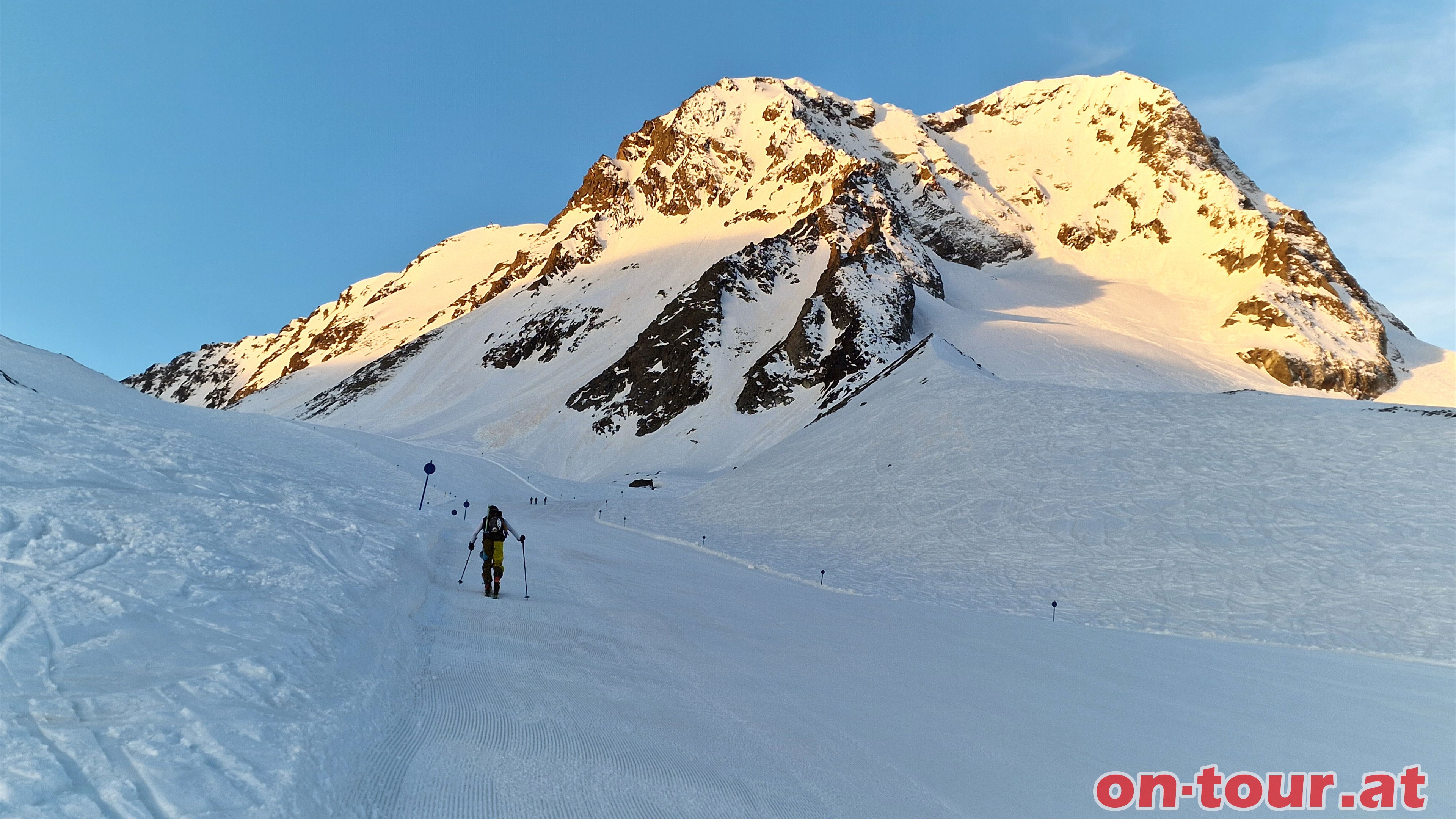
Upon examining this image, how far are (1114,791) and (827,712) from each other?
240 cm

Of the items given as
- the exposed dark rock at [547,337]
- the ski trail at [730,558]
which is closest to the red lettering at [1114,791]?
the ski trail at [730,558]

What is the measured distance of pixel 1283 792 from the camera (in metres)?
5.84

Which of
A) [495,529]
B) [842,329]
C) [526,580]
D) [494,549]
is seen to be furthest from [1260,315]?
[494,549]

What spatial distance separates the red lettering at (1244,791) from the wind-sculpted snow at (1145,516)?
965 cm

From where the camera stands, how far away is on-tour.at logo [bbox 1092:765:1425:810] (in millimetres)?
5555

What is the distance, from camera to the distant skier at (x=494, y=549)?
11773mm

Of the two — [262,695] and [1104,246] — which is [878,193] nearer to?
[1104,246]

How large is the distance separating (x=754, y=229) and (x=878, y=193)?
29.8 metres

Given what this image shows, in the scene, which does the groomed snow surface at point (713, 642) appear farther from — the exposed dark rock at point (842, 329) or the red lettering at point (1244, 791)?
the exposed dark rock at point (842, 329)

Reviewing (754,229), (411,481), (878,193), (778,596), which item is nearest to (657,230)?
(754,229)

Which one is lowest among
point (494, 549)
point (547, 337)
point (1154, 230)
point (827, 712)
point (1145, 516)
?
point (827, 712)

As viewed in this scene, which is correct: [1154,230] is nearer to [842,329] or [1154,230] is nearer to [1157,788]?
[842,329]

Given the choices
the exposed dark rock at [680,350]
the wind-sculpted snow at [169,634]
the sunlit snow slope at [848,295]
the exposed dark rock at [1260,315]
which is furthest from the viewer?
the exposed dark rock at [1260,315]

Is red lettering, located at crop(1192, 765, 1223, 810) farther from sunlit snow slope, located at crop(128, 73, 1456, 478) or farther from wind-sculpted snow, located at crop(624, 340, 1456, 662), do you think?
sunlit snow slope, located at crop(128, 73, 1456, 478)
